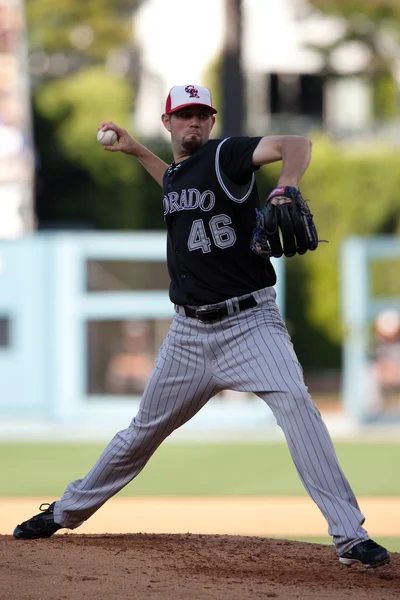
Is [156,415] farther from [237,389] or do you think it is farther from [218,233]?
[218,233]

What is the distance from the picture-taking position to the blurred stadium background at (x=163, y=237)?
416 inches

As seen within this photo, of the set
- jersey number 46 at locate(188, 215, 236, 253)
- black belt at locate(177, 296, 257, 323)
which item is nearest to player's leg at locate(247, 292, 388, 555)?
black belt at locate(177, 296, 257, 323)

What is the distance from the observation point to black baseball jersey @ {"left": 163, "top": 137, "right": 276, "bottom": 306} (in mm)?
4879

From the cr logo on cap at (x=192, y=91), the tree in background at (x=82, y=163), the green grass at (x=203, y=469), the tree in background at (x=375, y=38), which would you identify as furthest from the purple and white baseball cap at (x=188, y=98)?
the tree in background at (x=375, y=38)

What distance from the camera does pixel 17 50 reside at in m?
17.0

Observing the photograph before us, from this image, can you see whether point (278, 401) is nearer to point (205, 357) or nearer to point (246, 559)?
point (205, 357)

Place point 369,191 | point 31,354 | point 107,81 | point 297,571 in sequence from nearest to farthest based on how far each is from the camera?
1. point 297,571
2. point 31,354
3. point 369,191
4. point 107,81

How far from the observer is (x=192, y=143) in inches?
196

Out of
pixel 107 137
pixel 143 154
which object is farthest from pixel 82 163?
pixel 107 137

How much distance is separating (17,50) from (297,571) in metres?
13.2

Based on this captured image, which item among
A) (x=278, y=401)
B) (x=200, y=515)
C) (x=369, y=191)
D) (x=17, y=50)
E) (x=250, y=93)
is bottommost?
(x=200, y=515)

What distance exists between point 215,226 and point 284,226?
443mm

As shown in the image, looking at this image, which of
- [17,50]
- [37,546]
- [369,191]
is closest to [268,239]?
[37,546]

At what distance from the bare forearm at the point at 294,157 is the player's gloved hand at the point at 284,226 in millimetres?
59
